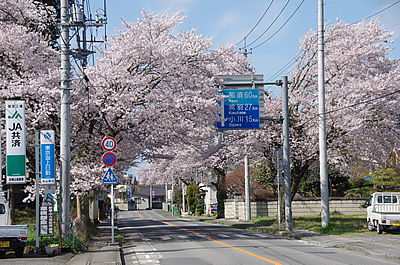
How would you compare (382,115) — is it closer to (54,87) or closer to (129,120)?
(129,120)

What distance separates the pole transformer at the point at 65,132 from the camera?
15547 millimetres

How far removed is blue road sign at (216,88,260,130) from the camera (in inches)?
866

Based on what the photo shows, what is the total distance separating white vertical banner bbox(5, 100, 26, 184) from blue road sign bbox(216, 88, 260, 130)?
9.67 meters

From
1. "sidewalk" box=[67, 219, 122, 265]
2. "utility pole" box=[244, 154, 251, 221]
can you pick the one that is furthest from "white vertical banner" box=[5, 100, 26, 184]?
"utility pole" box=[244, 154, 251, 221]

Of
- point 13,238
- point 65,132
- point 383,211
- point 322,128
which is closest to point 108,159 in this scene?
point 65,132

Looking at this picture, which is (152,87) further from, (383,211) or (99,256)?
(383,211)

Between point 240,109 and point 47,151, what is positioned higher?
point 240,109

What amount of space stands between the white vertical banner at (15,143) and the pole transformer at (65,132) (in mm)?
1323

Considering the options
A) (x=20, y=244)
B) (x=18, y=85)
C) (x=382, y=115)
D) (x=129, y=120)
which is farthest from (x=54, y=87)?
(x=382, y=115)

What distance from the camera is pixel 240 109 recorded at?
22.1 metres

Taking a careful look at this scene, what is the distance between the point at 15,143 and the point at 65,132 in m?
1.65

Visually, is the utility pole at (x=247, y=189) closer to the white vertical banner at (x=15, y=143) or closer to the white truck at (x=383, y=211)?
the white truck at (x=383, y=211)

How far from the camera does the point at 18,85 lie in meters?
17.5

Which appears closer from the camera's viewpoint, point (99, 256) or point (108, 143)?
point (99, 256)
